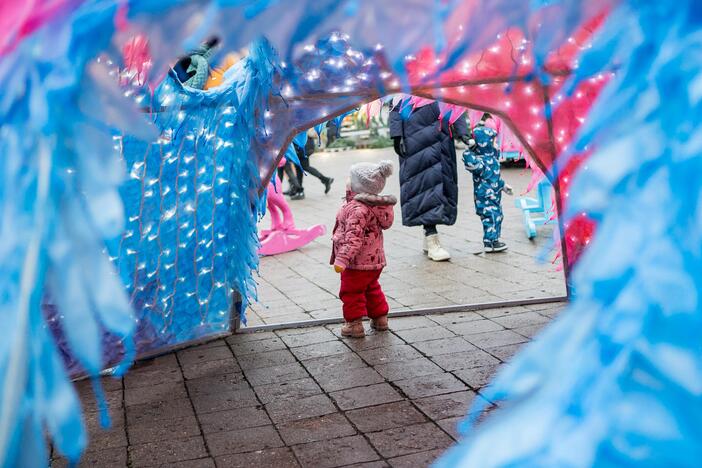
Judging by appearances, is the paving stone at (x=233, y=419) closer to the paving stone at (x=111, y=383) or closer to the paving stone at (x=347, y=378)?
the paving stone at (x=347, y=378)

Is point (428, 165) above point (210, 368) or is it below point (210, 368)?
above

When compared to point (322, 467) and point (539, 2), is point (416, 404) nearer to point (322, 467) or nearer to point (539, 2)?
point (322, 467)

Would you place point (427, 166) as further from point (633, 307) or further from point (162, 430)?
point (633, 307)

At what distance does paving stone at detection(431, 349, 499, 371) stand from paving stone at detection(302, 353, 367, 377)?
0.42 metres

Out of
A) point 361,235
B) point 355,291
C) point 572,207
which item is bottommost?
point 355,291

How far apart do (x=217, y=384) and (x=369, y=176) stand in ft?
4.91

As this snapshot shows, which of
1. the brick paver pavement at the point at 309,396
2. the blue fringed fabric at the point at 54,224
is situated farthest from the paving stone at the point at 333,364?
the blue fringed fabric at the point at 54,224

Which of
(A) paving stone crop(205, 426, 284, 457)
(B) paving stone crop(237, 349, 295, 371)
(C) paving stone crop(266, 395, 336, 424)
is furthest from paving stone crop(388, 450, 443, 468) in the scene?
(B) paving stone crop(237, 349, 295, 371)

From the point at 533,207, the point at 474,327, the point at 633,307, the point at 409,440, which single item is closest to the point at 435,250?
the point at 533,207

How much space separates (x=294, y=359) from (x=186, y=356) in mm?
638

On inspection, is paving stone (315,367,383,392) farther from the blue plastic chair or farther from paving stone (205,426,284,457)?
the blue plastic chair

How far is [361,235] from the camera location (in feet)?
16.9

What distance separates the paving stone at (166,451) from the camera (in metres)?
3.57

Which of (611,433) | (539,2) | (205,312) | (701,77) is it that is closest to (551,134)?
(205,312)
